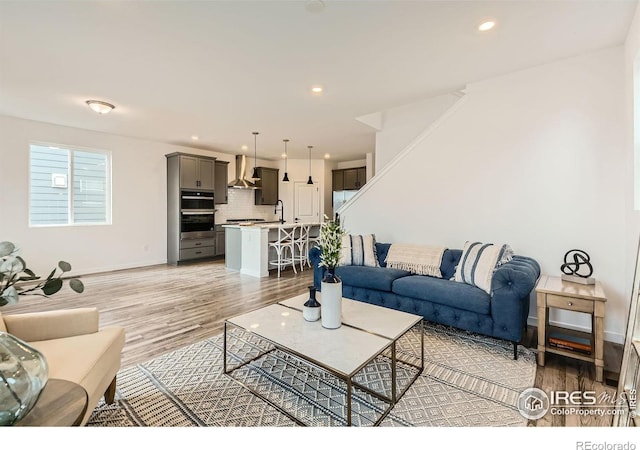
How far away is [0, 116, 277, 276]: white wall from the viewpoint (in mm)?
4625

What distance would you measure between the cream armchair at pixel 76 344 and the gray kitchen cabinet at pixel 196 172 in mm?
5017

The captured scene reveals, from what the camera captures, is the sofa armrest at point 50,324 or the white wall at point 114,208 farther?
the white wall at point 114,208

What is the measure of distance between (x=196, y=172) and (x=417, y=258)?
210 inches

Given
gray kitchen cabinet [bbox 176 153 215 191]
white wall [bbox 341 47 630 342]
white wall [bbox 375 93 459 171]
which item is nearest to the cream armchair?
white wall [bbox 341 47 630 342]

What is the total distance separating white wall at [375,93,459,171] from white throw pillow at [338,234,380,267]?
67.8 inches

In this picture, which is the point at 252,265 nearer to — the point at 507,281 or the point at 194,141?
the point at 194,141

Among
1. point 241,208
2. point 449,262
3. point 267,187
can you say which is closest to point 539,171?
point 449,262

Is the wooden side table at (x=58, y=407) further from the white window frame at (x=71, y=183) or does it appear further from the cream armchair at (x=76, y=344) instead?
the white window frame at (x=71, y=183)

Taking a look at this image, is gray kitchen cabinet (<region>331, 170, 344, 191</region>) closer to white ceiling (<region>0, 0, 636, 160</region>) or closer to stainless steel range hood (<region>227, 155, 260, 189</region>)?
stainless steel range hood (<region>227, 155, 260, 189</region>)

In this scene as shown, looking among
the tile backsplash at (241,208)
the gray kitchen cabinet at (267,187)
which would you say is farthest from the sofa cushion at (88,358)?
the gray kitchen cabinet at (267,187)

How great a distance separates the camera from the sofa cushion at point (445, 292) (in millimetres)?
2562

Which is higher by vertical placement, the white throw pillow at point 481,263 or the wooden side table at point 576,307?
the white throw pillow at point 481,263

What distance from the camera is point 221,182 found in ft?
24.3

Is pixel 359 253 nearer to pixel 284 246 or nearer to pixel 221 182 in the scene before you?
pixel 284 246
